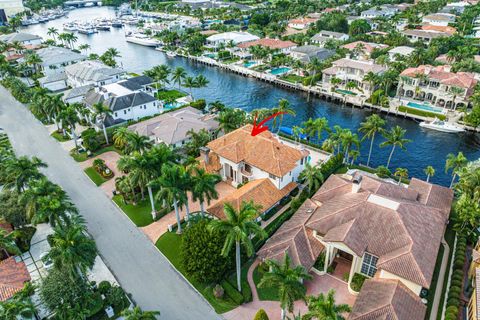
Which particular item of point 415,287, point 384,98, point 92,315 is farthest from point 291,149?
point 384,98

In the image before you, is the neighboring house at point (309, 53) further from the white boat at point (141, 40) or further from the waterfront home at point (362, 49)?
the white boat at point (141, 40)

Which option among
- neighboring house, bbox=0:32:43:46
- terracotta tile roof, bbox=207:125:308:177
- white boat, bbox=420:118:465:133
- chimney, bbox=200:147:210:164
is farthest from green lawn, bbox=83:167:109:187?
neighboring house, bbox=0:32:43:46

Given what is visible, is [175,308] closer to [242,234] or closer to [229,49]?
[242,234]

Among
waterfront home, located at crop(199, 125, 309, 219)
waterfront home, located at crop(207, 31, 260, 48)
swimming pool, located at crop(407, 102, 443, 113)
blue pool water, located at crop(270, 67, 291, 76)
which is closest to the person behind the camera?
waterfront home, located at crop(199, 125, 309, 219)

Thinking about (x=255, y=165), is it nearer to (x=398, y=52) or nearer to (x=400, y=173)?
(x=400, y=173)

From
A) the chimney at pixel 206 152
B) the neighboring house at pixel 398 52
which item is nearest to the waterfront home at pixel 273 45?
the neighboring house at pixel 398 52

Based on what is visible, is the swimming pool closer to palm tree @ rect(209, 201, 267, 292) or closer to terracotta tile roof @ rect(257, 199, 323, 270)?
terracotta tile roof @ rect(257, 199, 323, 270)

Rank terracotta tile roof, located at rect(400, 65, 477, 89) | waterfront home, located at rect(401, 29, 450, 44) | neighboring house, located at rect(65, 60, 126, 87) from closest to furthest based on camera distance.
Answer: terracotta tile roof, located at rect(400, 65, 477, 89), neighboring house, located at rect(65, 60, 126, 87), waterfront home, located at rect(401, 29, 450, 44)

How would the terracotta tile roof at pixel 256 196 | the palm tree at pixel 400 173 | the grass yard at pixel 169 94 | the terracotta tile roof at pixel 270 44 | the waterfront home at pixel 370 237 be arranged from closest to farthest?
the waterfront home at pixel 370 237 → the terracotta tile roof at pixel 256 196 → the palm tree at pixel 400 173 → the grass yard at pixel 169 94 → the terracotta tile roof at pixel 270 44
